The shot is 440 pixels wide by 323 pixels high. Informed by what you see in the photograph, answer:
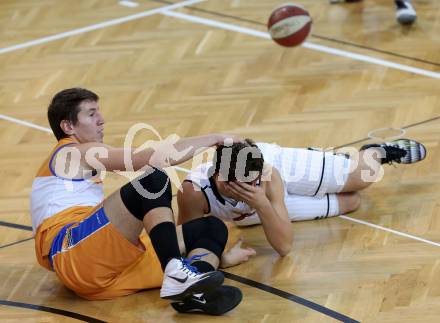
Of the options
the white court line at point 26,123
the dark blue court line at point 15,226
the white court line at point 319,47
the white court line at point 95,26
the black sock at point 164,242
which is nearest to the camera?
the black sock at point 164,242

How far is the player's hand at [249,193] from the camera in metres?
4.94

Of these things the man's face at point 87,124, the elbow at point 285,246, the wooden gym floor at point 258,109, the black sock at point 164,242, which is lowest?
the wooden gym floor at point 258,109

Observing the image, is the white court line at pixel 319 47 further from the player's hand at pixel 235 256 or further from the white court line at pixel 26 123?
the player's hand at pixel 235 256

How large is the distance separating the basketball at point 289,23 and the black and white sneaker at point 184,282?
147 inches

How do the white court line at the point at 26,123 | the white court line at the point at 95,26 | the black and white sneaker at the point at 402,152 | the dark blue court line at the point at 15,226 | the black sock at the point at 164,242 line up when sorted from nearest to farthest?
the black sock at the point at 164,242 → the dark blue court line at the point at 15,226 → the black and white sneaker at the point at 402,152 → the white court line at the point at 26,123 → the white court line at the point at 95,26

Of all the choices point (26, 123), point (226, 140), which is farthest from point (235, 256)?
point (26, 123)

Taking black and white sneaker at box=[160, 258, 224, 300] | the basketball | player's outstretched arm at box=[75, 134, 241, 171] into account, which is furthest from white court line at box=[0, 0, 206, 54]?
black and white sneaker at box=[160, 258, 224, 300]

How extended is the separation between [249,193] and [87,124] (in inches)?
35.4

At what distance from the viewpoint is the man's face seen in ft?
16.7

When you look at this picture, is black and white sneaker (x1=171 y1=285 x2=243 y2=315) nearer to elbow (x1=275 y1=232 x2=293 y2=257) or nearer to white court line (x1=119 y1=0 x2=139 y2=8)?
elbow (x1=275 y1=232 x2=293 y2=257)

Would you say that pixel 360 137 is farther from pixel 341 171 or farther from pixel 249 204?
pixel 249 204

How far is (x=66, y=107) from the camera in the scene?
5074 millimetres

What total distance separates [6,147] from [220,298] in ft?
9.33

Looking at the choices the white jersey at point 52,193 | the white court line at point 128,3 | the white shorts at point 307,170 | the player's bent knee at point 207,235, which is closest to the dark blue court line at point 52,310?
the white jersey at point 52,193
